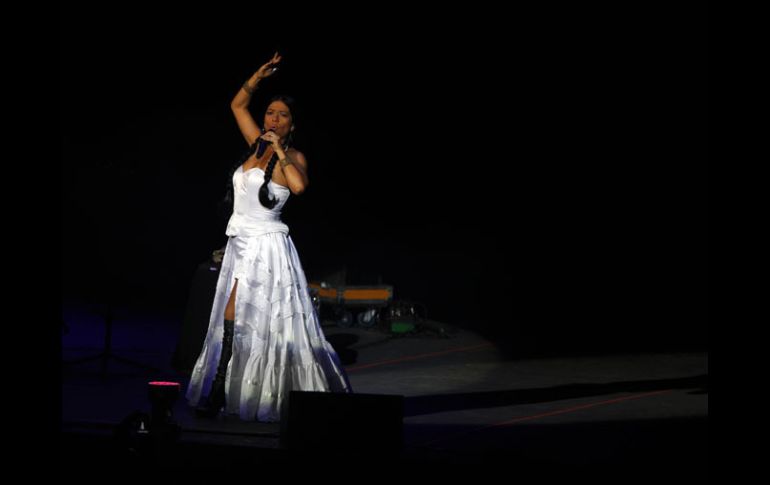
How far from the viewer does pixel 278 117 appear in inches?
188

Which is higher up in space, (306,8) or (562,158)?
(306,8)

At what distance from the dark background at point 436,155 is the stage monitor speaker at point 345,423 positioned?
4502 millimetres

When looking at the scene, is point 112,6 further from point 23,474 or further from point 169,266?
point 23,474

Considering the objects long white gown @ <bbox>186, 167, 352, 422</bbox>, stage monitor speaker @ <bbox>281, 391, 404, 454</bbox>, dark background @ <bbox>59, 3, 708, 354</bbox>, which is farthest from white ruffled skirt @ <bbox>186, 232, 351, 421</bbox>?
dark background @ <bbox>59, 3, 708, 354</bbox>

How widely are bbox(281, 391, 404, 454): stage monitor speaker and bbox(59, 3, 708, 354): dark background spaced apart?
4502mm

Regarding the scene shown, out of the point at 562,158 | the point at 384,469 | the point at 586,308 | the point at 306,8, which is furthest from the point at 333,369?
the point at 586,308

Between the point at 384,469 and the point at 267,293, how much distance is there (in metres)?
1.52

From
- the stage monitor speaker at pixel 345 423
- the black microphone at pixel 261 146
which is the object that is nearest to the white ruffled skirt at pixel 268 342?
the black microphone at pixel 261 146

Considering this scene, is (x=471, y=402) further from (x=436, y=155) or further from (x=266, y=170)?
(x=436, y=155)

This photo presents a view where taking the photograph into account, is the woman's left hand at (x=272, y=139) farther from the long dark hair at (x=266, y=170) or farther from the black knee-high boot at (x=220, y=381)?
the black knee-high boot at (x=220, y=381)

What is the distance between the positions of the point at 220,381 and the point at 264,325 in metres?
0.34

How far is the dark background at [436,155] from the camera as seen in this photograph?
28.1 feet

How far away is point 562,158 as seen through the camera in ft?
32.4

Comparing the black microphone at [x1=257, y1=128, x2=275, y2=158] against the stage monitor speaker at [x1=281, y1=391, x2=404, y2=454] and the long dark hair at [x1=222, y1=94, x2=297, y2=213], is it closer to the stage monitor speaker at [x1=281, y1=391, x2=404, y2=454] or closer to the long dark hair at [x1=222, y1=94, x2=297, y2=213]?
the long dark hair at [x1=222, y1=94, x2=297, y2=213]
